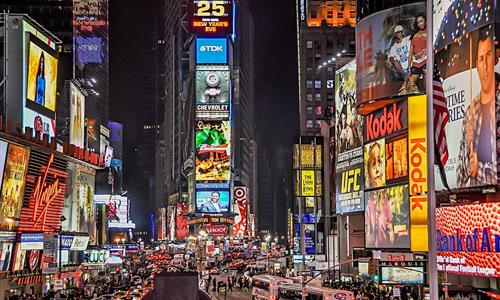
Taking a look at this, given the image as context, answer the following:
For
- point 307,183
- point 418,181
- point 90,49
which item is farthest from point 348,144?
point 90,49

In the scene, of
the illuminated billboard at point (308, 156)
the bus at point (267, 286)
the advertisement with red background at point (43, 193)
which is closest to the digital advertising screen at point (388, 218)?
the bus at point (267, 286)

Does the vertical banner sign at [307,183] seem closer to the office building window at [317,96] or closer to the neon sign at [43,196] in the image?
the neon sign at [43,196]

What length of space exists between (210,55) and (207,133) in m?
14.5

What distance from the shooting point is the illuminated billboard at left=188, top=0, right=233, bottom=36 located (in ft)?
491

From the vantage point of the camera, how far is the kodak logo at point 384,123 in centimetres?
5312

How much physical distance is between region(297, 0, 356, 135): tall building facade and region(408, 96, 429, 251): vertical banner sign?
296ft

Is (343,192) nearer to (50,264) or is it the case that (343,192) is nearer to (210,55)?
(50,264)

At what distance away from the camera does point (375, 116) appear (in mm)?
57156

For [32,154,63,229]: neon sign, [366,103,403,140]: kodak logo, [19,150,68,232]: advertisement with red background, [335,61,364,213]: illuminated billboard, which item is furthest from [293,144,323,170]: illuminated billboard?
[32,154,63,229]: neon sign

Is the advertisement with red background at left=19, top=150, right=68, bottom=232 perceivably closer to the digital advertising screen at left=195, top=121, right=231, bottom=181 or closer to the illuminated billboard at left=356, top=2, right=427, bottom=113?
the illuminated billboard at left=356, top=2, right=427, bottom=113

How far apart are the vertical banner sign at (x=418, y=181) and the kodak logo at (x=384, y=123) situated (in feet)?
5.02

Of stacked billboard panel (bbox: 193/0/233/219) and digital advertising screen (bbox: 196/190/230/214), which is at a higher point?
stacked billboard panel (bbox: 193/0/233/219)

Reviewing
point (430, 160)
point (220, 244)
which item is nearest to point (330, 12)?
point (220, 244)

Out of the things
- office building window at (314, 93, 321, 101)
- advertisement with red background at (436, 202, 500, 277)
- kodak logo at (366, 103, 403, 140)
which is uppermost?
office building window at (314, 93, 321, 101)
